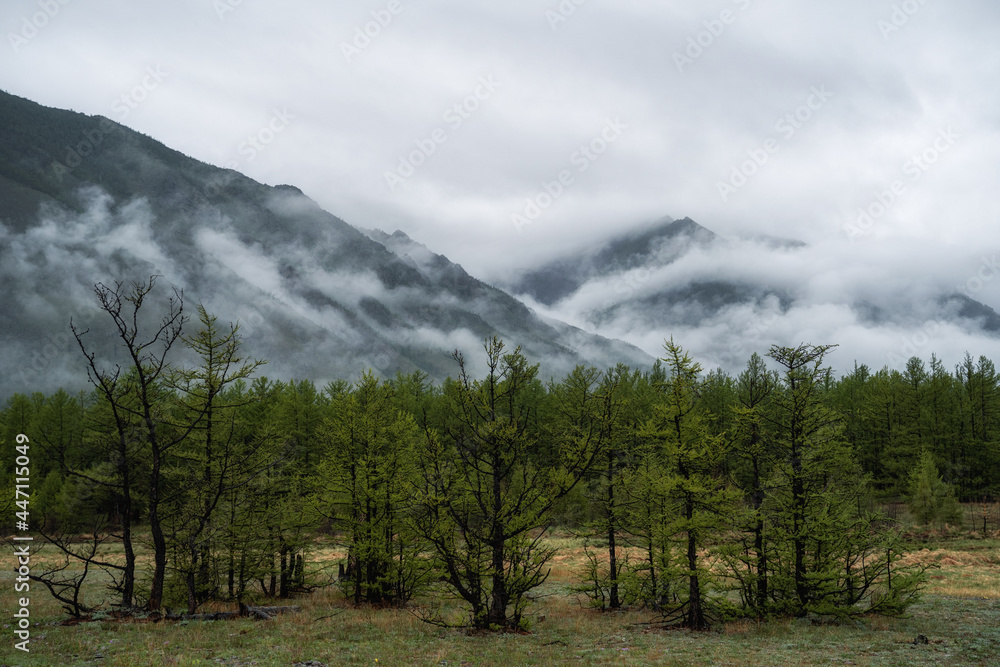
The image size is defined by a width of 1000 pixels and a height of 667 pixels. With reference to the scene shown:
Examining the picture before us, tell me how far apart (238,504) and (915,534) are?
51.0 m

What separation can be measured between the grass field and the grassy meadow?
0.03m

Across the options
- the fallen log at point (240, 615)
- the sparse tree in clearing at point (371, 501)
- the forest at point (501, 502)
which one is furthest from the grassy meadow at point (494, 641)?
the sparse tree in clearing at point (371, 501)

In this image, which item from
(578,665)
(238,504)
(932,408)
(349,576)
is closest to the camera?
(578,665)

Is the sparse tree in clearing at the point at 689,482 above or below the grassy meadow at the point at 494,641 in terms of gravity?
above

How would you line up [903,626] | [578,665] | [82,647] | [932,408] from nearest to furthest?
[82,647] < [578,665] < [903,626] < [932,408]

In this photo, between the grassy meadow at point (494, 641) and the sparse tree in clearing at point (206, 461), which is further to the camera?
the sparse tree in clearing at point (206, 461)

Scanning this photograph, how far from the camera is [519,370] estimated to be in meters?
17.0

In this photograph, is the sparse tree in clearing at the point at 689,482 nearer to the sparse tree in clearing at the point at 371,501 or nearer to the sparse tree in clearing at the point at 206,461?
the sparse tree in clearing at the point at 371,501

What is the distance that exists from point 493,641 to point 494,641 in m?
0.03

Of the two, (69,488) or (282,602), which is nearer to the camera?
(282,602)

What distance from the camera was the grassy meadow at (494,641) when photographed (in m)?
12.1

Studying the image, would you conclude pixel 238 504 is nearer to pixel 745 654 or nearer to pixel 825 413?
pixel 745 654

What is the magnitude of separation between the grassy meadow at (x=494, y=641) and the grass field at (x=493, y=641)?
0.11 ft

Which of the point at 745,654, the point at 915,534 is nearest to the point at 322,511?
the point at 745,654
